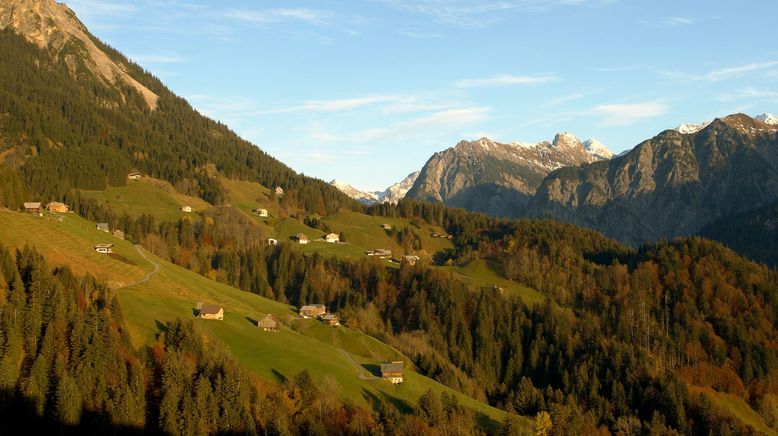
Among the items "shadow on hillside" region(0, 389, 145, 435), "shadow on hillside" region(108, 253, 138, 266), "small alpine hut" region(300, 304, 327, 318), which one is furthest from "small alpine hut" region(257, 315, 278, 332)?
"shadow on hillside" region(0, 389, 145, 435)

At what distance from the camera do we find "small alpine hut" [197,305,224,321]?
Answer: 14150 cm

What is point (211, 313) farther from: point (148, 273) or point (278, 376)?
point (148, 273)

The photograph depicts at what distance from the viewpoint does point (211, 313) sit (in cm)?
14212

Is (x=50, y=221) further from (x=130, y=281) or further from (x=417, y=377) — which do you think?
(x=417, y=377)

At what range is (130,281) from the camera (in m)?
149

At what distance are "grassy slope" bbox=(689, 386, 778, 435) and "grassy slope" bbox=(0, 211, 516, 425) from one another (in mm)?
55090

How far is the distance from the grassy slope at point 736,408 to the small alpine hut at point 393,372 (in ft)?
230

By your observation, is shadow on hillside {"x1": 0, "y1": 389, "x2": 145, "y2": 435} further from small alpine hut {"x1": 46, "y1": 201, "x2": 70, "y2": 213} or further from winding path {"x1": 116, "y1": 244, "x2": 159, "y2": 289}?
small alpine hut {"x1": 46, "y1": 201, "x2": 70, "y2": 213}

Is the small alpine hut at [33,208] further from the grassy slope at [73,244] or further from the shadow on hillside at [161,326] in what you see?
the shadow on hillside at [161,326]

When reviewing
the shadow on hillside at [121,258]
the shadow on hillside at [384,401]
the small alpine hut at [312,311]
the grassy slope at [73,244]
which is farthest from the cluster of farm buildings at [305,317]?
the shadow on hillside at [121,258]

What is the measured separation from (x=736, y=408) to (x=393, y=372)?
81.6 metres

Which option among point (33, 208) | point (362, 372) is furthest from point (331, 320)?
point (33, 208)

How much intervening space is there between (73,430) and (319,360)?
4573 cm

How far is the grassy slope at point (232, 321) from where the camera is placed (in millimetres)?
129375
